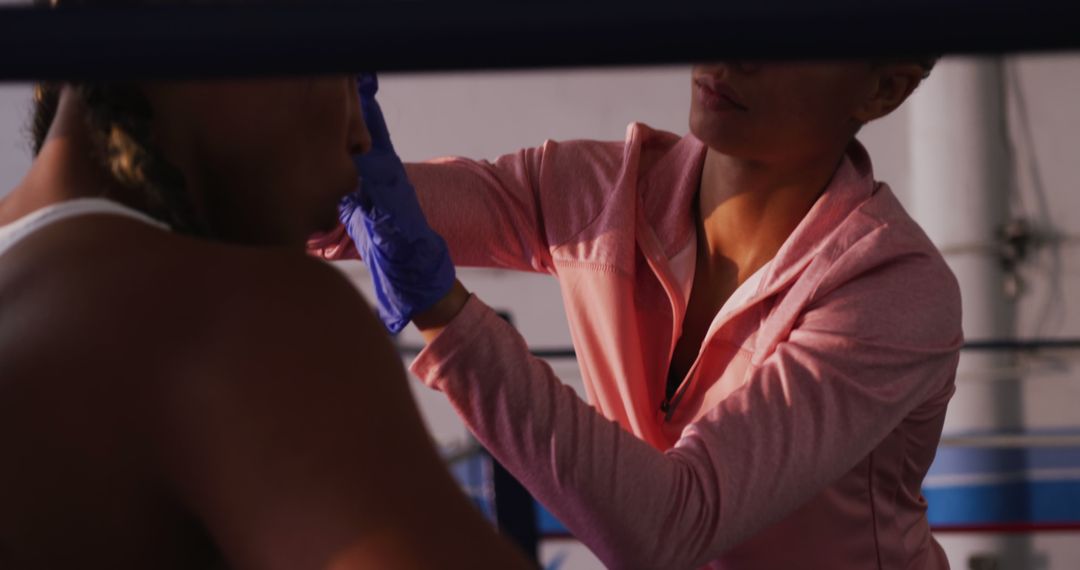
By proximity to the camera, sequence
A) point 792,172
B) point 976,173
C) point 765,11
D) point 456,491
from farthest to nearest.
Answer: point 976,173 < point 792,172 < point 456,491 < point 765,11

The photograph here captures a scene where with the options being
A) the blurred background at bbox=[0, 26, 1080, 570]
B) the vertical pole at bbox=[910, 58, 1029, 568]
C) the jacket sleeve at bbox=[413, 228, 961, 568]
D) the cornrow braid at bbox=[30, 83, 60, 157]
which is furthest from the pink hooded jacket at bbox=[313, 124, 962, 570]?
the vertical pole at bbox=[910, 58, 1029, 568]

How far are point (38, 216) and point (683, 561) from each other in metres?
0.60

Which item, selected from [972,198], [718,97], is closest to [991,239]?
[972,198]

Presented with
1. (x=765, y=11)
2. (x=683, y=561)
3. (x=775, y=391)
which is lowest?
(x=683, y=561)

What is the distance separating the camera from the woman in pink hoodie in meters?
0.99

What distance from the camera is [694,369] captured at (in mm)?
1194

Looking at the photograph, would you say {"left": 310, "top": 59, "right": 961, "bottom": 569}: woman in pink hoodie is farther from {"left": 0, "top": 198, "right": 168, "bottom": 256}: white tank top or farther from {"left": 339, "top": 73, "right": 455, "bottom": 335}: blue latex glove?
{"left": 0, "top": 198, "right": 168, "bottom": 256}: white tank top

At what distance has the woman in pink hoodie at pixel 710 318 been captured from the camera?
99 centimetres

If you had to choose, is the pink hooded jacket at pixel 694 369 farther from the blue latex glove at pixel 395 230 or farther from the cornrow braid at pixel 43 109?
the cornrow braid at pixel 43 109

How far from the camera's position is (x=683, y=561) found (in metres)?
1.02

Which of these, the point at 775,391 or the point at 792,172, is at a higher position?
the point at 792,172

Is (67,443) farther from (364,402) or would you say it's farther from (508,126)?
(508,126)

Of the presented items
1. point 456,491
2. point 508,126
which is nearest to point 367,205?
point 456,491

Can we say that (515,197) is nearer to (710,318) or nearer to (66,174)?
(710,318)
